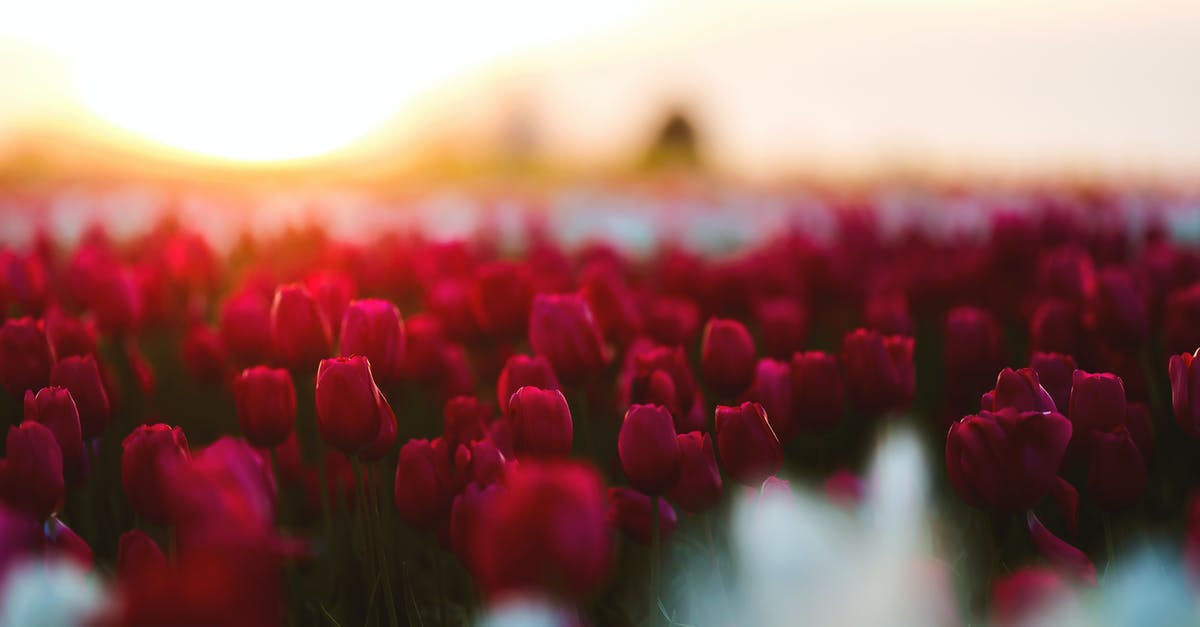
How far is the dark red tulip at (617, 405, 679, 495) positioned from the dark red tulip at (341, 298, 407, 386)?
65 cm

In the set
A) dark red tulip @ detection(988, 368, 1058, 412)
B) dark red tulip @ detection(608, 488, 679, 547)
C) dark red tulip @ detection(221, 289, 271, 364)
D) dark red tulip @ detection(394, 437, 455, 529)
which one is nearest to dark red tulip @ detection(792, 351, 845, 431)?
dark red tulip @ detection(608, 488, 679, 547)

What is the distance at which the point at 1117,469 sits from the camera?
1.68 metres

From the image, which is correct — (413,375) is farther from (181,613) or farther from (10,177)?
(10,177)

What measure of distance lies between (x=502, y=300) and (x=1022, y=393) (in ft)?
4.84

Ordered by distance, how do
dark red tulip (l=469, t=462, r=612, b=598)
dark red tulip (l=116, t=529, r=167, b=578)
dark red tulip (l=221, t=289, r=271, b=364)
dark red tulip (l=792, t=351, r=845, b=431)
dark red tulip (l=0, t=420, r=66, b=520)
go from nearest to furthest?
1. dark red tulip (l=469, t=462, r=612, b=598)
2. dark red tulip (l=116, t=529, r=167, b=578)
3. dark red tulip (l=0, t=420, r=66, b=520)
4. dark red tulip (l=792, t=351, r=845, b=431)
5. dark red tulip (l=221, t=289, r=271, b=364)

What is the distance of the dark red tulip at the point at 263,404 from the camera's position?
6.23 ft

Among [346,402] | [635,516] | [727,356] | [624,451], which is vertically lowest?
[635,516]

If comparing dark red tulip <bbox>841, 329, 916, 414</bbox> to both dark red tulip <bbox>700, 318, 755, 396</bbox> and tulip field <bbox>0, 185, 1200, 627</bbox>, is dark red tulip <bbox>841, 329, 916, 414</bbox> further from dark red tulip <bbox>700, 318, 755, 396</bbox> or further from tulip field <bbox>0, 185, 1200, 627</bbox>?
dark red tulip <bbox>700, 318, 755, 396</bbox>

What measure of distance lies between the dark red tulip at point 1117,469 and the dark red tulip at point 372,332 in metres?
1.21

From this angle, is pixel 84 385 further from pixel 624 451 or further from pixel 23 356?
pixel 624 451

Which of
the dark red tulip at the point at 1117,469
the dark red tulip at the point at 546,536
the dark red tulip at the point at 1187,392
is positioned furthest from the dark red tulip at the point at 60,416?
the dark red tulip at the point at 1187,392

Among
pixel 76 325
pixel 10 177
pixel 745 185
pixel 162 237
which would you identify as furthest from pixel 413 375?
pixel 10 177

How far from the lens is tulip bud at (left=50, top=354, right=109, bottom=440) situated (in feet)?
6.33

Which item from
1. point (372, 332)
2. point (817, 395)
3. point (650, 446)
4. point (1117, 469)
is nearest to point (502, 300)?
point (372, 332)
